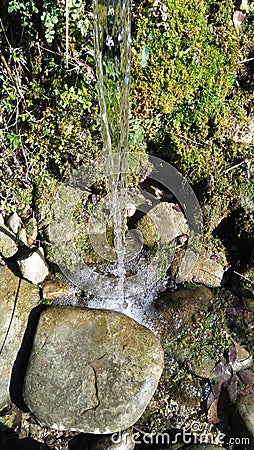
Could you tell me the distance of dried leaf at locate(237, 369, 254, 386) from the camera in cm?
315

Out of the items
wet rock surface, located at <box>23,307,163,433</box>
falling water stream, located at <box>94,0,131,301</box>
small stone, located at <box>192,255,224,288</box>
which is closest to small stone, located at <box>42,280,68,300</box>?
wet rock surface, located at <box>23,307,163,433</box>

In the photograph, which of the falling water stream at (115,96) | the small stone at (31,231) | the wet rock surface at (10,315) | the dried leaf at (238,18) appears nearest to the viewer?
the falling water stream at (115,96)

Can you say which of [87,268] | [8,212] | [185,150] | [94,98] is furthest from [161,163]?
[8,212]

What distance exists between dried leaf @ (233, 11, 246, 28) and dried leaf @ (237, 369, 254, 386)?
7.91 ft

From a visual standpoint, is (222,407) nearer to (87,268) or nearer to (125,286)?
(125,286)

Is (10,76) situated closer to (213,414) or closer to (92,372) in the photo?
(92,372)

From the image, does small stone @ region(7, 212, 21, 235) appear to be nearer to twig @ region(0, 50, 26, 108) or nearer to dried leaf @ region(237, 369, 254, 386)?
twig @ region(0, 50, 26, 108)

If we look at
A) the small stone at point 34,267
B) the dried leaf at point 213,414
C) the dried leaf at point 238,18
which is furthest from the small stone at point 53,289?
the dried leaf at point 238,18

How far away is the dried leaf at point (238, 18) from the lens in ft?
9.59

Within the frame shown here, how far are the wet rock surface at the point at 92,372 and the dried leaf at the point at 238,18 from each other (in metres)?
2.14

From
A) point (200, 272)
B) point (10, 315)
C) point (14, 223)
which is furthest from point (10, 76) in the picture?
point (200, 272)

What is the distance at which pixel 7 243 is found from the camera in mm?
3365

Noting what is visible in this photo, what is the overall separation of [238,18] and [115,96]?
3.23ft

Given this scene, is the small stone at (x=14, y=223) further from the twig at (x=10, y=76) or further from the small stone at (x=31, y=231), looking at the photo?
the twig at (x=10, y=76)
